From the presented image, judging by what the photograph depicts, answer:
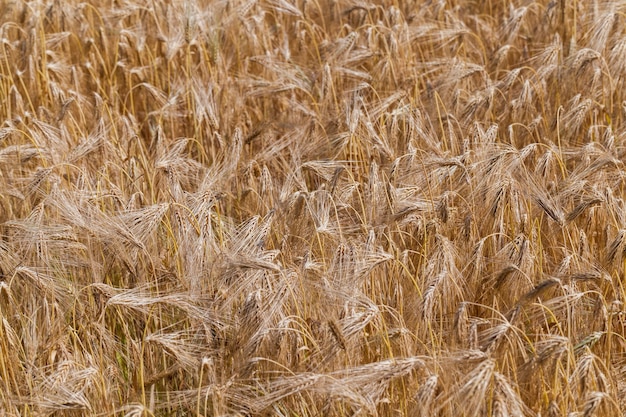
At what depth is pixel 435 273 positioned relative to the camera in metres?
2.52

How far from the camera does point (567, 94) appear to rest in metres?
3.65

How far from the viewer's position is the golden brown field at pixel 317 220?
90.0 inches

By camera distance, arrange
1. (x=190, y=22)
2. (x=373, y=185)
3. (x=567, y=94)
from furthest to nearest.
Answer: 1. (x=190, y=22)
2. (x=567, y=94)
3. (x=373, y=185)

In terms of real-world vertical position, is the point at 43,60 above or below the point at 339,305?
above

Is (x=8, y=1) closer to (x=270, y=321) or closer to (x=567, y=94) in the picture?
(x=567, y=94)

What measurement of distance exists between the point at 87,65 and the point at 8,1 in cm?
78

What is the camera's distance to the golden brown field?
7.50 feet

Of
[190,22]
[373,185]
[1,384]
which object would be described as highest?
[190,22]

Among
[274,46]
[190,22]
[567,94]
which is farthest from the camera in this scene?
[274,46]

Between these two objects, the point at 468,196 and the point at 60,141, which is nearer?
the point at 468,196

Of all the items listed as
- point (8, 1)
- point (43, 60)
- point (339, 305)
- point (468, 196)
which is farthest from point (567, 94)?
point (8, 1)

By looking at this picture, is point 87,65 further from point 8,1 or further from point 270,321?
point 270,321

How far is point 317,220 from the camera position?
2.73m

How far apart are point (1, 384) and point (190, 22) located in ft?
6.17
